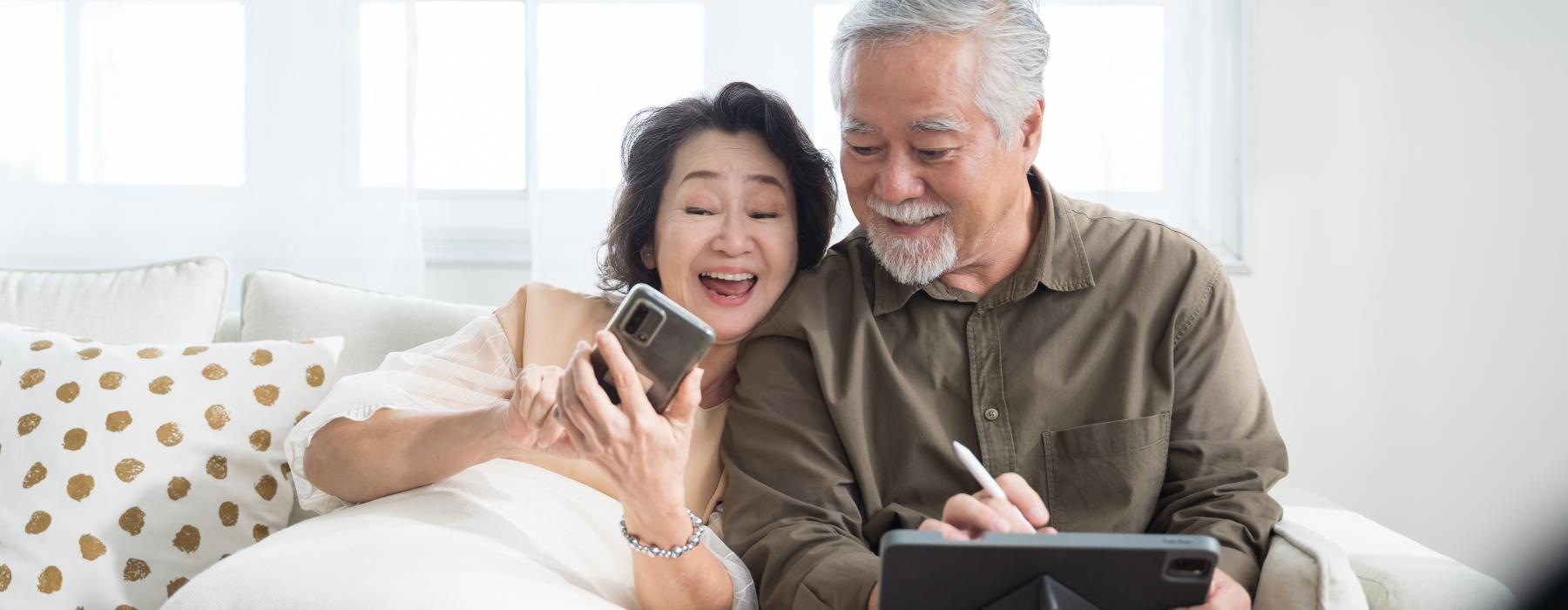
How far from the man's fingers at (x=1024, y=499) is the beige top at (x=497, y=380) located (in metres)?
0.52

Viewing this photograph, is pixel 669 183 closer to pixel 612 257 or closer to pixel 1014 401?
pixel 612 257

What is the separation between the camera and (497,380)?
1.48m

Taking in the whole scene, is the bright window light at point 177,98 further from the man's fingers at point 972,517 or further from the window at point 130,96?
the man's fingers at point 972,517

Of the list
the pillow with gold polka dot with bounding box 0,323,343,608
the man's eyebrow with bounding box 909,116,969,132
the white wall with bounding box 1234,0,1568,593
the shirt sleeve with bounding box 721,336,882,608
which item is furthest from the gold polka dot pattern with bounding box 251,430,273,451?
the white wall with bounding box 1234,0,1568,593

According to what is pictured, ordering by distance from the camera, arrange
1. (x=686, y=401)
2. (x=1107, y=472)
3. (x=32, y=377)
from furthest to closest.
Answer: (x=32, y=377) < (x=1107, y=472) < (x=686, y=401)

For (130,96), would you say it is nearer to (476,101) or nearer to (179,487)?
(476,101)

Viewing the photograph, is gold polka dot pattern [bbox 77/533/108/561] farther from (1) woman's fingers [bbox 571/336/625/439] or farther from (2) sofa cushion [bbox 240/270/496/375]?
(1) woman's fingers [bbox 571/336/625/439]

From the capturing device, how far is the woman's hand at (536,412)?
1175mm

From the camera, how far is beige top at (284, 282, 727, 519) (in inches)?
54.7

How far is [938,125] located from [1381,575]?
72 cm

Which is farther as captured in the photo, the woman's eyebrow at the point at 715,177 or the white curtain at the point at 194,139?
the white curtain at the point at 194,139

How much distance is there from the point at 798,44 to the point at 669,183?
82 cm

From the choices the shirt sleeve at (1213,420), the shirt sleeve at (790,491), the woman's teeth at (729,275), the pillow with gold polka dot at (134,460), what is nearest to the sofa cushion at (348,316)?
the pillow with gold polka dot at (134,460)

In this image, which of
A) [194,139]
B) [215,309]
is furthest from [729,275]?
[194,139]
